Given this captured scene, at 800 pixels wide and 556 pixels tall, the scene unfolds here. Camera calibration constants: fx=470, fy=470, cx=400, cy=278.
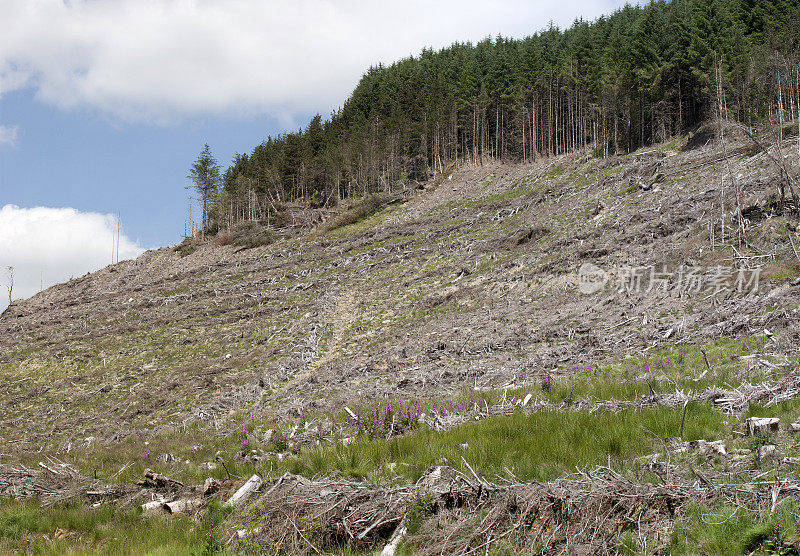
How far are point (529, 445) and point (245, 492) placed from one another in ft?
14.3

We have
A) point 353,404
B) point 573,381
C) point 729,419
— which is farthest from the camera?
point 353,404

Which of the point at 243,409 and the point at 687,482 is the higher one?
the point at 687,482

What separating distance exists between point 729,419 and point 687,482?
3045 mm

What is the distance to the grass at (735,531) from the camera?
3848mm

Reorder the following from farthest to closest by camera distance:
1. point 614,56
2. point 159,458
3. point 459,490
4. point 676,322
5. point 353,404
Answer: point 614,56 < point 676,322 < point 353,404 < point 159,458 < point 459,490

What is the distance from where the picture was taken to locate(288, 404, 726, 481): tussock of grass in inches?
262

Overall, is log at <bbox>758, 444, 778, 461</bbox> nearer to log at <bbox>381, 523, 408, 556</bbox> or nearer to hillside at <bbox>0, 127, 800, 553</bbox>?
hillside at <bbox>0, 127, 800, 553</bbox>

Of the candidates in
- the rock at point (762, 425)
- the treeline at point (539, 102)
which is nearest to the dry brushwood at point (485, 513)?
the rock at point (762, 425)

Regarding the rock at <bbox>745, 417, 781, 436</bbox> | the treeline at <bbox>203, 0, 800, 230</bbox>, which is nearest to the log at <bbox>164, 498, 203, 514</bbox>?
the rock at <bbox>745, 417, 781, 436</bbox>

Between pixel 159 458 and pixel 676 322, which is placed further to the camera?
pixel 676 322

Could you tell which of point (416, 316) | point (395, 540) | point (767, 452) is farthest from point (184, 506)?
point (416, 316)

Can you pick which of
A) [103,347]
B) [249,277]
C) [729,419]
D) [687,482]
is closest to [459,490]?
[687,482]

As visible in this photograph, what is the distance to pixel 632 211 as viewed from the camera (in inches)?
1185

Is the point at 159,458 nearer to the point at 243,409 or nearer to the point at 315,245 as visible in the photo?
the point at 243,409
